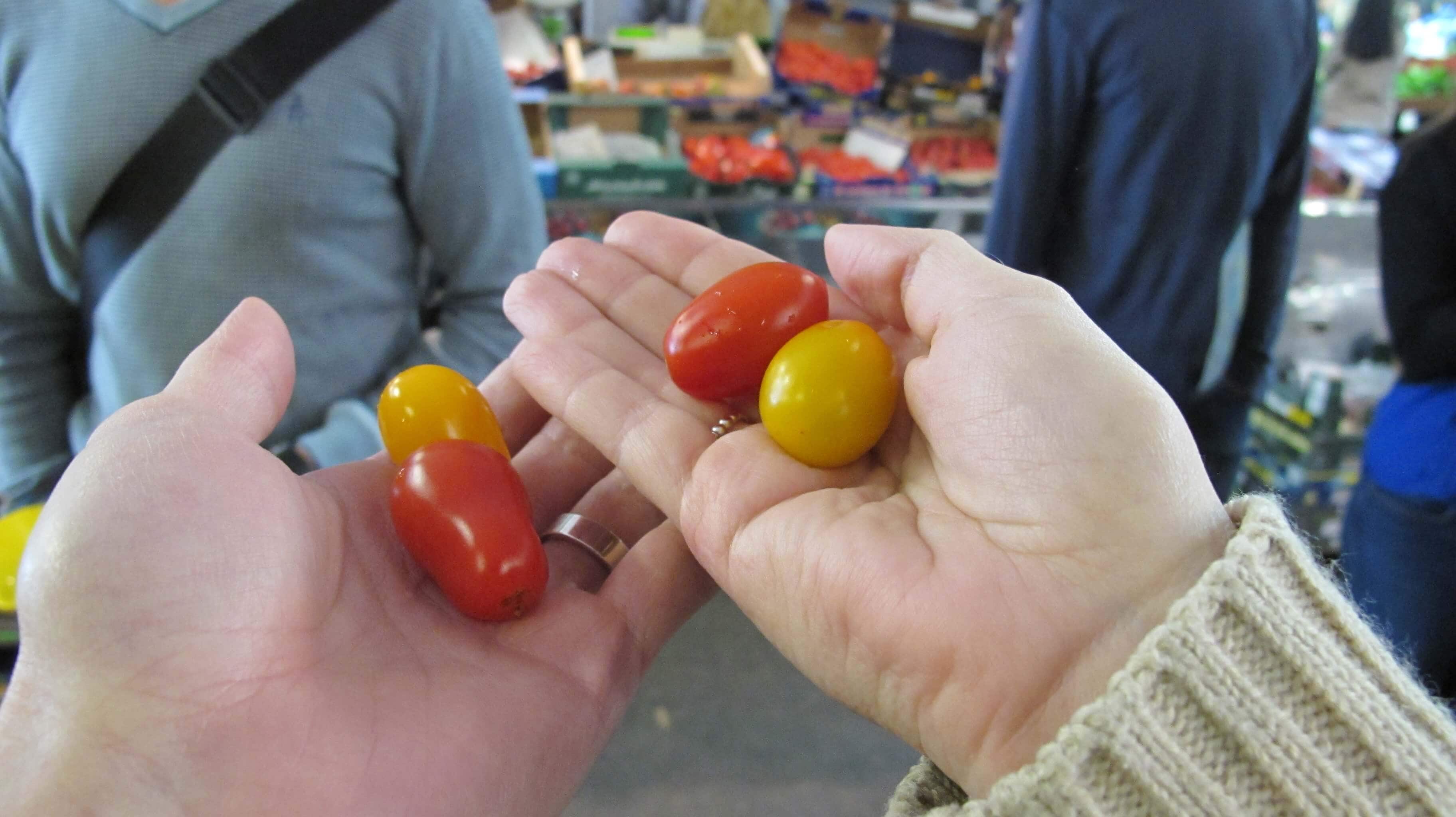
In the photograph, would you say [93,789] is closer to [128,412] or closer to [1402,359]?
A: [128,412]

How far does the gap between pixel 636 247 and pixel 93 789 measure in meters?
1.07

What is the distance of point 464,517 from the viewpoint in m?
1.09

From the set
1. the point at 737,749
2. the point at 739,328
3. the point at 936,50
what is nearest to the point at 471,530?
the point at 739,328

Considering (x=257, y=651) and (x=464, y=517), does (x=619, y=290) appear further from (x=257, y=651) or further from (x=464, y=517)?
(x=257, y=651)

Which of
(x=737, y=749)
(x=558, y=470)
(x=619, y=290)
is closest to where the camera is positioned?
(x=558, y=470)

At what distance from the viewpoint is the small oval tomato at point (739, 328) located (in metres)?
1.25

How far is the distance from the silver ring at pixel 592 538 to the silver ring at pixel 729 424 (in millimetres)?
211

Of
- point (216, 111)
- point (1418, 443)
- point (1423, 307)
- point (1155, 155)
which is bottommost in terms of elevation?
point (1418, 443)

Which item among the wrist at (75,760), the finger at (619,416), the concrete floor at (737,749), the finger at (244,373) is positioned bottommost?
the concrete floor at (737,749)

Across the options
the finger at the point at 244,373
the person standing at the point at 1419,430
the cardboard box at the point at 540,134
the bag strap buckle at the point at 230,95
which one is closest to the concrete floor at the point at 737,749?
the person standing at the point at 1419,430

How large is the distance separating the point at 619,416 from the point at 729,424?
0.16 metres

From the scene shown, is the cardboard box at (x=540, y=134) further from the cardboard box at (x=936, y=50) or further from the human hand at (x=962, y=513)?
the human hand at (x=962, y=513)

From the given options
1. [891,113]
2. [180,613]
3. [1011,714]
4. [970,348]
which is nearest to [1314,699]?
[1011,714]

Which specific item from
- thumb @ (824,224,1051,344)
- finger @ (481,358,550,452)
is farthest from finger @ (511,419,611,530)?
thumb @ (824,224,1051,344)
